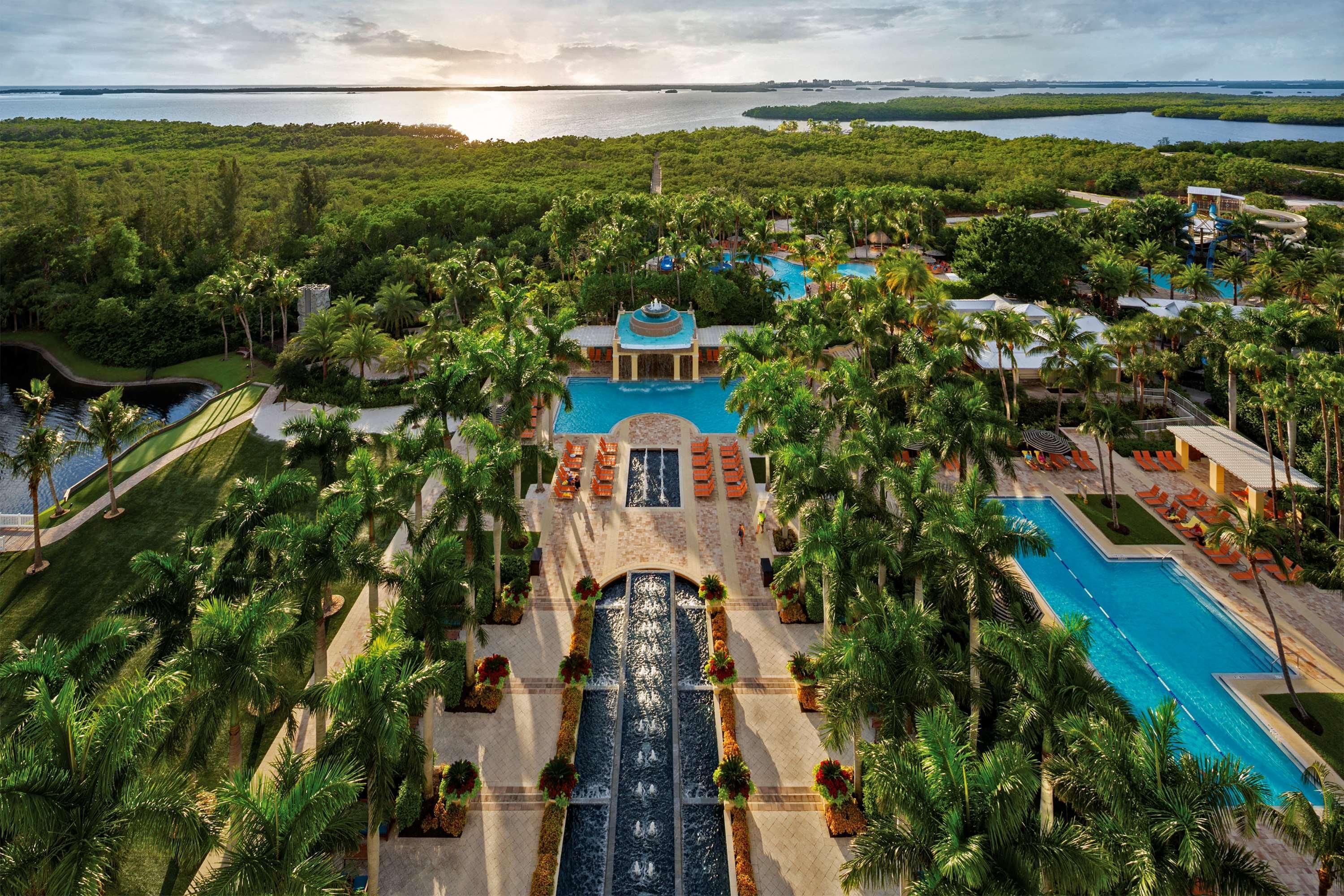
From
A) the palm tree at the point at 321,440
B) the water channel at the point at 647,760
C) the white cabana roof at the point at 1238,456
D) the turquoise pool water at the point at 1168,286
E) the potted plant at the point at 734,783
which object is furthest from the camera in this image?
the turquoise pool water at the point at 1168,286

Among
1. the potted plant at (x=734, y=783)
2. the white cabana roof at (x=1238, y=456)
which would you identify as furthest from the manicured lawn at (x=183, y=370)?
the white cabana roof at (x=1238, y=456)

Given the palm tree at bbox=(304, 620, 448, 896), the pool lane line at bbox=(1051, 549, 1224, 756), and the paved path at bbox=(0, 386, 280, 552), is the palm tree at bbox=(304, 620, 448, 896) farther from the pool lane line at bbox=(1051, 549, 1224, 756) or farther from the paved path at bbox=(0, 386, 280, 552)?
the paved path at bbox=(0, 386, 280, 552)

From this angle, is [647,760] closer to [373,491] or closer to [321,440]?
[373,491]

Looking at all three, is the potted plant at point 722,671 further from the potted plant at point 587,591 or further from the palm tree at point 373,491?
the palm tree at point 373,491

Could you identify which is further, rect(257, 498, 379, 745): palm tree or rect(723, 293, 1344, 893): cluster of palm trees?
rect(257, 498, 379, 745): palm tree

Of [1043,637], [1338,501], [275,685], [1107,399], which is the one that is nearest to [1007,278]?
[1107,399]

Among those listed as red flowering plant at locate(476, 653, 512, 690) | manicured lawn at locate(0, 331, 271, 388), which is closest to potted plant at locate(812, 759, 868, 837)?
red flowering plant at locate(476, 653, 512, 690)

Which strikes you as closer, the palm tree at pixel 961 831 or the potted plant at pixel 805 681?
the palm tree at pixel 961 831
